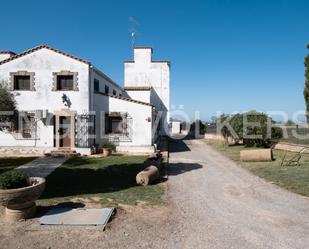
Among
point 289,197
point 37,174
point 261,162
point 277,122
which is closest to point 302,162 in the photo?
point 261,162

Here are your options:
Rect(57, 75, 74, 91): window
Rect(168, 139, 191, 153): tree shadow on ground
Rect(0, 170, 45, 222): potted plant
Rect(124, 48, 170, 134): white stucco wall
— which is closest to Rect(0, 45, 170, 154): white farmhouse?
Rect(57, 75, 74, 91): window

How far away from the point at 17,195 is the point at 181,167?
9.30 meters

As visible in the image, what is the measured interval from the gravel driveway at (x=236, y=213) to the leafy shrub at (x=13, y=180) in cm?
391

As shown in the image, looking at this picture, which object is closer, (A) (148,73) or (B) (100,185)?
(B) (100,185)

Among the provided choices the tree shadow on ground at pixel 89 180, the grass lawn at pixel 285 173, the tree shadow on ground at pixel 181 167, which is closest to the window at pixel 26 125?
the tree shadow on ground at pixel 89 180

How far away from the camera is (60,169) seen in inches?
510

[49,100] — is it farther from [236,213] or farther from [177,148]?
[236,213]

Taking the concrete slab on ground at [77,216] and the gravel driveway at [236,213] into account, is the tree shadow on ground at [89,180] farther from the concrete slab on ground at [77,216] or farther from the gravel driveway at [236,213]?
the gravel driveway at [236,213]

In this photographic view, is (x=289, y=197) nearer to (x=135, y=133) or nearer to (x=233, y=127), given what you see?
(x=135, y=133)

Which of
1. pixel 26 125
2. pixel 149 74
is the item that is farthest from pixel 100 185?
pixel 149 74

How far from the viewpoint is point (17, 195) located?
624 cm

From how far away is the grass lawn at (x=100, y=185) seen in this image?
8.32 metres

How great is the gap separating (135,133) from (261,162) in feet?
26.8

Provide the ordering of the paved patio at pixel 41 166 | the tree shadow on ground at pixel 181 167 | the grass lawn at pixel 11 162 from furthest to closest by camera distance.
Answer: the grass lawn at pixel 11 162, the tree shadow on ground at pixel 181 167, the paved patio at pixel 41 166
